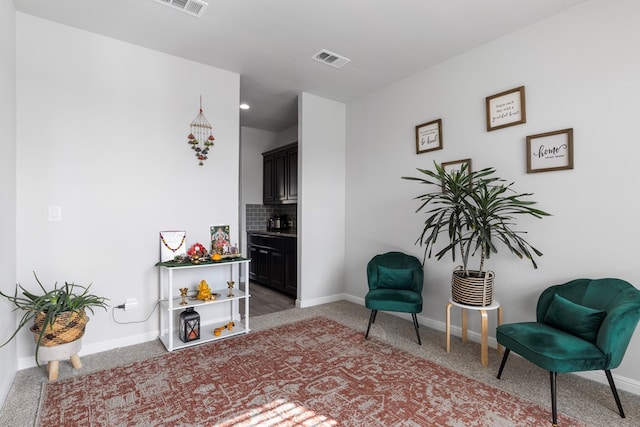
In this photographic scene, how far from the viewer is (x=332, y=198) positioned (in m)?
4.45

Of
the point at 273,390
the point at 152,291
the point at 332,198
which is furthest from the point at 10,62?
the point at 332,198

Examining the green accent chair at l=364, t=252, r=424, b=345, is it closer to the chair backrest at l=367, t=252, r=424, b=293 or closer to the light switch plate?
the chair backrest at l=367, t=252, r=424, b=293

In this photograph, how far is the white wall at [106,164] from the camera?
8.37ft

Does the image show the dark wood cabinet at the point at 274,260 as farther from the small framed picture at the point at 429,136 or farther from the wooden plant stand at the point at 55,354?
the wooden plant stand at the point at 55,354

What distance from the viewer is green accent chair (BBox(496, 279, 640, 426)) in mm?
1852

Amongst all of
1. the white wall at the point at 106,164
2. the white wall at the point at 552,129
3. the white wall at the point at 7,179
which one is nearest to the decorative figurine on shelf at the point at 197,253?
the white wall at the point at 106,164

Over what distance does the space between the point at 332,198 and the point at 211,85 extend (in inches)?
80.5

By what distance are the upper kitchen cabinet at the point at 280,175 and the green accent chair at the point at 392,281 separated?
213 cm

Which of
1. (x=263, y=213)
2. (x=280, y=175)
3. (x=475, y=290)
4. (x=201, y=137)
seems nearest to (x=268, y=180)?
(x=280, y=175)

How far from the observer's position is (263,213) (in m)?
6.23

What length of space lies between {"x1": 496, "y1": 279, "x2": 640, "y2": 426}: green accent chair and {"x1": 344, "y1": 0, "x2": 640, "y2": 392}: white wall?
26 centimetres

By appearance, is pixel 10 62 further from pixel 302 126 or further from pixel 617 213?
pixel 617 213

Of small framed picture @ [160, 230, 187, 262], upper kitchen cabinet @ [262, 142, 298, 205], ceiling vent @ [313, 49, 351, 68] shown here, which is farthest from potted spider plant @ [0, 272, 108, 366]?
upper kitchen cabinet @ [262, 142, 298, 205]

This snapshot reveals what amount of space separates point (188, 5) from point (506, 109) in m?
2.74
